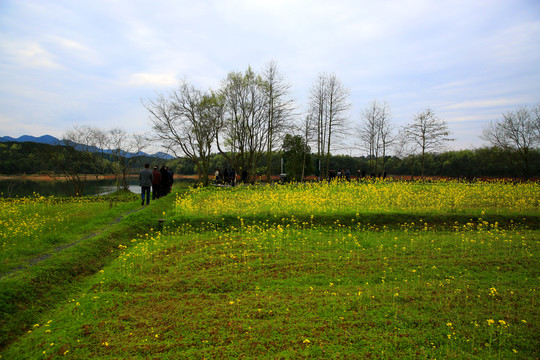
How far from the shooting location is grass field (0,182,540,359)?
364 cm

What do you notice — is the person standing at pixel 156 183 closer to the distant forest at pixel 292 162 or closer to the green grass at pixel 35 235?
the green grass at pixel 35 235

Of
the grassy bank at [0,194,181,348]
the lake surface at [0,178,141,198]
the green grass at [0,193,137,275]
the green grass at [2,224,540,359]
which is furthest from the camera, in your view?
the lake surface at [0,178,141,198]

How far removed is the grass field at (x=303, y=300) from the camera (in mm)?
3639

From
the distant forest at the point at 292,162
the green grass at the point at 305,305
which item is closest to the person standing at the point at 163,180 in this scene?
the green grass at the point at 305,305

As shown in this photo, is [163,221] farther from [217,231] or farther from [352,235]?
[352,235]

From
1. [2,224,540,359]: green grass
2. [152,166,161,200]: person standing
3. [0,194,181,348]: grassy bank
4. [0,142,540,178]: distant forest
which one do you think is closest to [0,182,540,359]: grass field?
[2,224,540,359]: green grass

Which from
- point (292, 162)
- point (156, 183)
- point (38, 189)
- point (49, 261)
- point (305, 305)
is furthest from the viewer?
point (292, 162)

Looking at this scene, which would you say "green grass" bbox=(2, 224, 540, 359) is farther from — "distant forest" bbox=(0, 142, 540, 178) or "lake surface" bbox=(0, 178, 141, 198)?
"distant forest" bbox=(0, 142, 540, 178)

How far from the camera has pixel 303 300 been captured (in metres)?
4.84

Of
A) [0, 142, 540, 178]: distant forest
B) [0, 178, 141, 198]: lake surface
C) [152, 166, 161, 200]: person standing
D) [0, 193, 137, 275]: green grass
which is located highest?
[0, 142, 540, 178]: distant forest

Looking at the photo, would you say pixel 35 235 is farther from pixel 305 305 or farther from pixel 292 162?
pixel 292 162

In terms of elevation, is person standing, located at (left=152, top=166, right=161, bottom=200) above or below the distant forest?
below

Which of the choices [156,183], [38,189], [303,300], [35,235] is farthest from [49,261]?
[38,189]

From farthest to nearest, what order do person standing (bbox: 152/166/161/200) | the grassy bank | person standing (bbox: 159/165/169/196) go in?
1. person standing (bbox: 159/165/169/196)
2. person standing (bbox: 152/166/161/200)
3. the grassy bank
